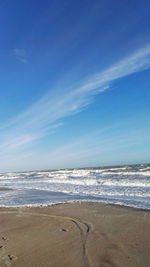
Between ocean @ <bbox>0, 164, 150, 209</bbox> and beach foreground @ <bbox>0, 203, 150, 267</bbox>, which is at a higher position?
ocean @ <bbox>0, 164, 150, 209</bbox>

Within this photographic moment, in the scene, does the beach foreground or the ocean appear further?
the ocean

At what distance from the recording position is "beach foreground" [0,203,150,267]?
4.91 m

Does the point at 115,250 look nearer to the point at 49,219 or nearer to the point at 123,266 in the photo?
the point at 123,266

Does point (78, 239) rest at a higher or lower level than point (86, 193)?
lower

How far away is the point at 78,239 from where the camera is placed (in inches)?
243

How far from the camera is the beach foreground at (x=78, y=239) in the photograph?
4.91m

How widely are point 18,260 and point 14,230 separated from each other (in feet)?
8.65

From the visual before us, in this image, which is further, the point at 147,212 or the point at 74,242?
the point at 147,212

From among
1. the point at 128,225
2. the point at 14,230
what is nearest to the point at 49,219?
the point at 14,230

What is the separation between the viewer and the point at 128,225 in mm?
7215

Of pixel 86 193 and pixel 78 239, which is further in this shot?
pixel 86 193

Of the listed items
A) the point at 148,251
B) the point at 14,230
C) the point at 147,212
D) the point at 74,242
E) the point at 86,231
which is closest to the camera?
the point at 148,251

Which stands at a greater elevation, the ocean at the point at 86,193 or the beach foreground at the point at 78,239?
the ocean at the point at 86,193

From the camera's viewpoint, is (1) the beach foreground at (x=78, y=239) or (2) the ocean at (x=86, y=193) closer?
(1) the beach foreground at (x=78, y=239)
